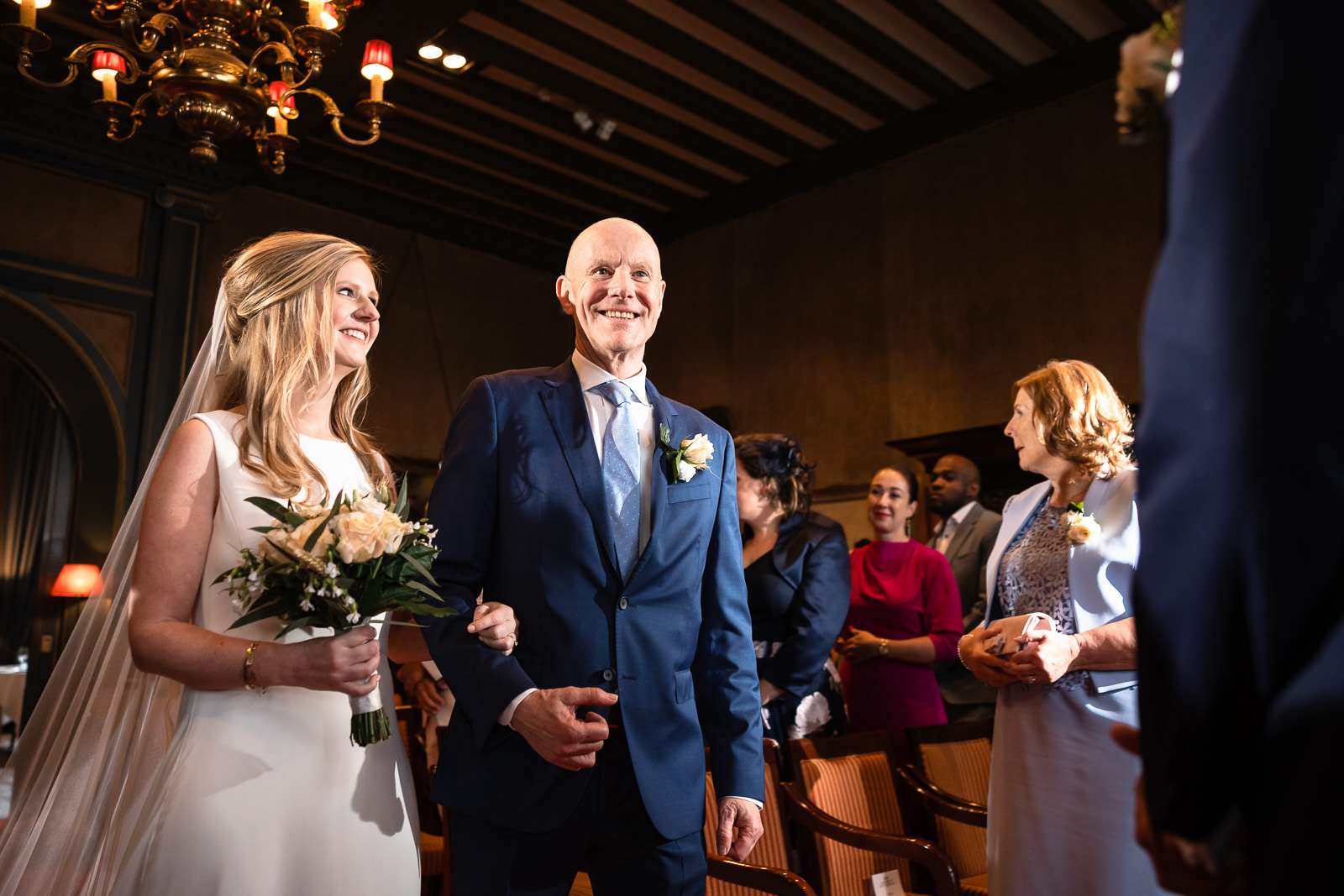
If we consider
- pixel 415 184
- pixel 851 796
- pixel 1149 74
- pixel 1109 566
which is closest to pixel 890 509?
pixel 851 796

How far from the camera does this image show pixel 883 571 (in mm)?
4152

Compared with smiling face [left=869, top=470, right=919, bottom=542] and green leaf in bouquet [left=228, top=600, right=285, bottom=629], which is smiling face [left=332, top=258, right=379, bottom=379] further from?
smiling face [left=869, top=470, right=919, bottom=542]

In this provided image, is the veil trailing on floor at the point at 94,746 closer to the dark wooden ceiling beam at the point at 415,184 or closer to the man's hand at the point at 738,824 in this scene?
the man's hand at the point at 738,824

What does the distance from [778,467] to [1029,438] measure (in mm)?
1480

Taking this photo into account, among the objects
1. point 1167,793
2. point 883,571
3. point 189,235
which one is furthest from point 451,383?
point 1167,793

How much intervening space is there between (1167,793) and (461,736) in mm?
1294

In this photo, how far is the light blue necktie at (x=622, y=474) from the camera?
176cm

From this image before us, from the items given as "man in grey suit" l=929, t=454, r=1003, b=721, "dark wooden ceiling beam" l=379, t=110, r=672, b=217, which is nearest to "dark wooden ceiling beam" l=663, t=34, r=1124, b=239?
"dark wooden ceiling beam" l=379, t=110, r=672, b=217

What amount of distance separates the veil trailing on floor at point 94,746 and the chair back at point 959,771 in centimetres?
217

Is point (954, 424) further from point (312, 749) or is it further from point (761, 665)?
point (312, 749)

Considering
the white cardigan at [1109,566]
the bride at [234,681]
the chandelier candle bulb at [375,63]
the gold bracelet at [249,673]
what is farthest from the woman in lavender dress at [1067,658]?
the chandelier candle bulb at [375,63]

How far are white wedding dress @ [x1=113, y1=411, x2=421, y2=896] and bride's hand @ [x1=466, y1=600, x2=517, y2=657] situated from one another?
332 mm

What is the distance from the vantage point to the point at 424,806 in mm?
3365

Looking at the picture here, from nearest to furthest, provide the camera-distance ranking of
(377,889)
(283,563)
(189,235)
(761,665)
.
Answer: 1. (283,563)
2. (377,889)
3. (761,665)
4. (189,235)
